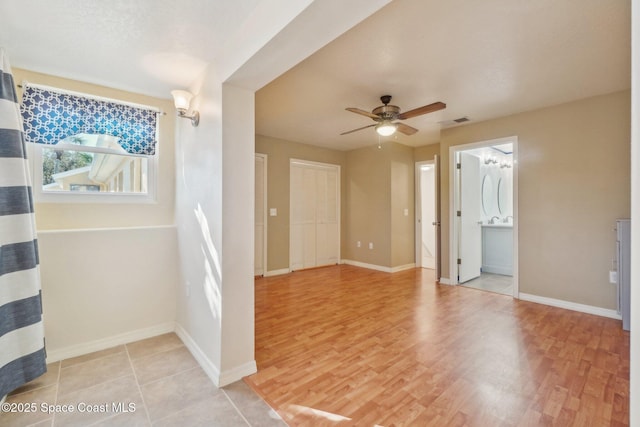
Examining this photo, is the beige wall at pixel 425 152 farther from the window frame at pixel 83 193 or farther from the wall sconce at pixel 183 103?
the window frame at pixel 83 193

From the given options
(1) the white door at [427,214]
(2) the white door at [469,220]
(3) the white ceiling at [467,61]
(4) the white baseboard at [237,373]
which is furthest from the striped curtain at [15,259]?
(1) the white door at [427,214]

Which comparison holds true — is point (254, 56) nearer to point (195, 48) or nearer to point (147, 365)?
point (195, 48)

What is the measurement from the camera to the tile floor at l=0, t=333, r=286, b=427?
1.71 metres

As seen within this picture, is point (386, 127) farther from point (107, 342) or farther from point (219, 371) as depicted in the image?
point (107, 342)

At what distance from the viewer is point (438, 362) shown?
227 cm

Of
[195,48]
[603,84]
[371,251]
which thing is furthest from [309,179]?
[603,84]

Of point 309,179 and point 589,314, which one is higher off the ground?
point 309,179

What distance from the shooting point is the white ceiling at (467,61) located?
192 cm

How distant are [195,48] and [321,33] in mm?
1082

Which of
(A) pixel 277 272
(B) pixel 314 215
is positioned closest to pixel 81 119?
(A) pixel 277 272

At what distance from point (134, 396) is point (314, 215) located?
13.5 ft

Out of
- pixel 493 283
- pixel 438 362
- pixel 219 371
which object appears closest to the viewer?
pixel 219 371

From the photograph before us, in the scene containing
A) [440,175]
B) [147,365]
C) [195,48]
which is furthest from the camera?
[440,175]

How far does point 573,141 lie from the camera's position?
3.39 meters
